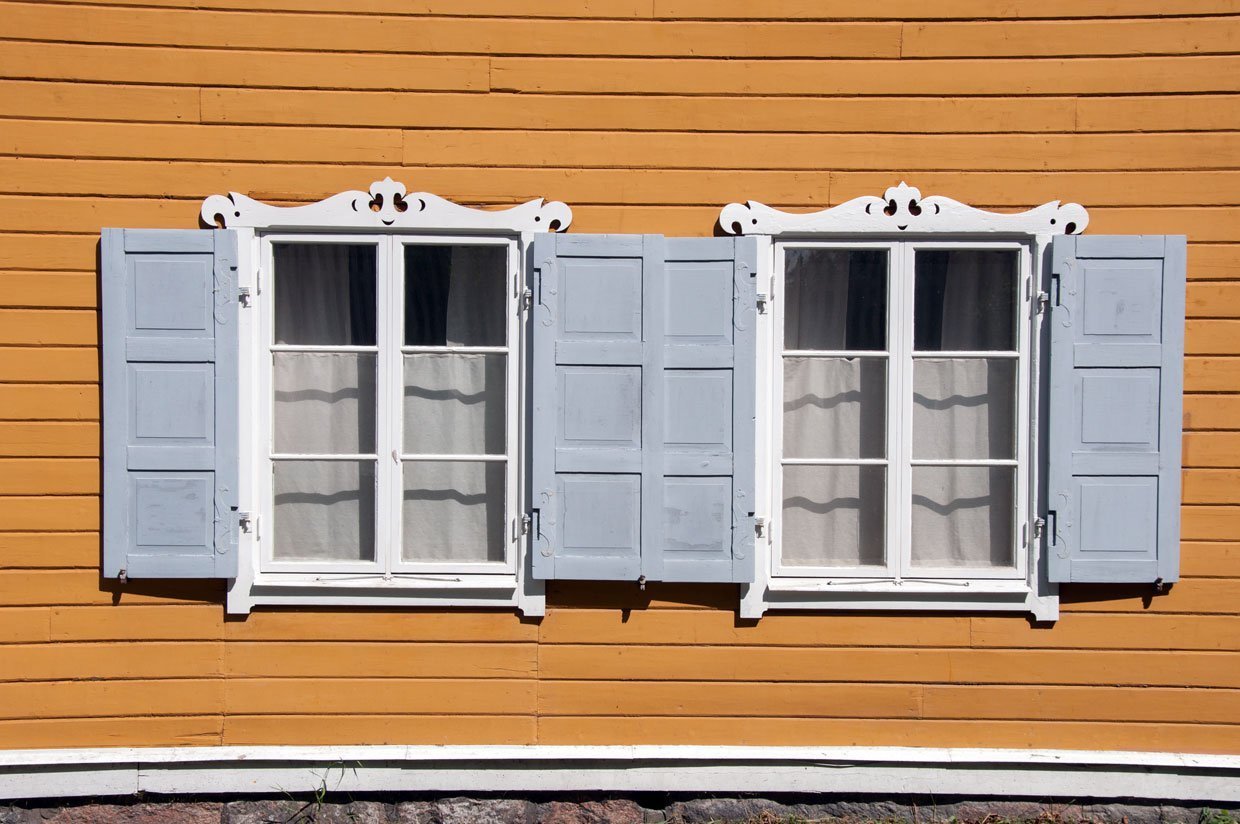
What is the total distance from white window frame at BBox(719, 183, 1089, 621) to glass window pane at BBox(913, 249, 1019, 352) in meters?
0.07

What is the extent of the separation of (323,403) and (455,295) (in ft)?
1.99

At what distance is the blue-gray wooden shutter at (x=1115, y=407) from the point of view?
2992mm

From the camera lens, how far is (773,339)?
3.09 meters

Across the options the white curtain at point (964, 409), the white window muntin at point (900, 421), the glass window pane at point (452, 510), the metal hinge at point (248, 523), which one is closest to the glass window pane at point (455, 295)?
the glass window pane at point (452, 510)

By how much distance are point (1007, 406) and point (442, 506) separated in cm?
203

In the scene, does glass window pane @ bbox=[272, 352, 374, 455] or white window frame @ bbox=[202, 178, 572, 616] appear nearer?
white window frame @ bbox=[202, 178, 572, 616]

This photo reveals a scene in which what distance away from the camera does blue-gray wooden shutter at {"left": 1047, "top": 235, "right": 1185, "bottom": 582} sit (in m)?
2.99

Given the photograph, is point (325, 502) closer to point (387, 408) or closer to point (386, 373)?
point (387, 408)

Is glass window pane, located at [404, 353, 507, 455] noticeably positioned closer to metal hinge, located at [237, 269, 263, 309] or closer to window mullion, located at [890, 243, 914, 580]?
metal hinge, located at [237, 269, 263, 309]

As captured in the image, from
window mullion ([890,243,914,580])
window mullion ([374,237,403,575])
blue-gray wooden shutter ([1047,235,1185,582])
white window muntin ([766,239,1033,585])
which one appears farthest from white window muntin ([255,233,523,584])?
blue-gray wooden shutter ([1047,235,1185,582])

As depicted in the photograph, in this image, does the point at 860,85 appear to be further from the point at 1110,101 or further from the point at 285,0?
the point at 285,0

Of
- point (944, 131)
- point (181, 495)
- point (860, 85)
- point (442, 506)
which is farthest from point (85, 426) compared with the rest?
point (944, 131)

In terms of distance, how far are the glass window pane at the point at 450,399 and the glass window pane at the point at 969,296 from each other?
4.96 ft

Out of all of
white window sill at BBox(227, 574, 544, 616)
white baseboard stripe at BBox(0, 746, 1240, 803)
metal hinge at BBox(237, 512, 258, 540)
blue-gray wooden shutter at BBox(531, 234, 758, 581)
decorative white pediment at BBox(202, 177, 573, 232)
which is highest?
decorative white pediment at BBox(202, 177, 573, 232)
